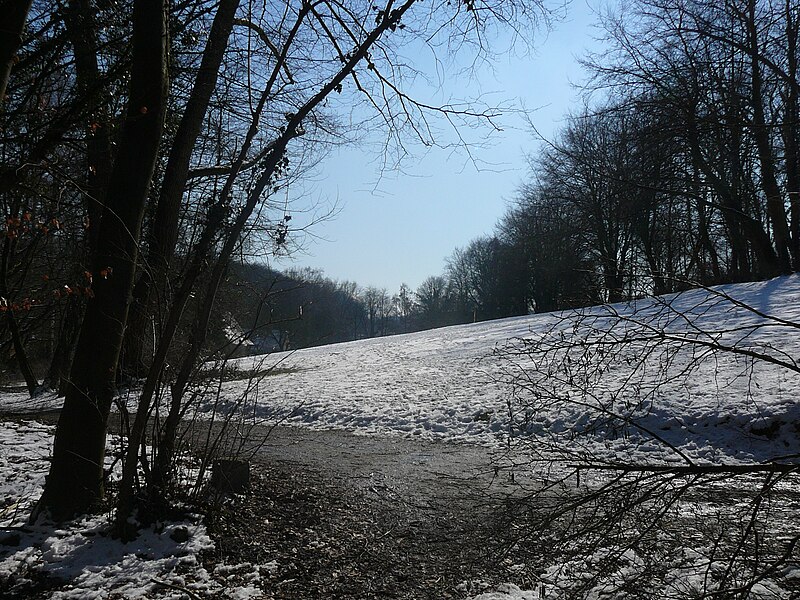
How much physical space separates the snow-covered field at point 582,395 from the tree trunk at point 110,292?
0.38m

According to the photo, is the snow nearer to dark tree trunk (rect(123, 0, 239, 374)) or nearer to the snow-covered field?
the snow-covered field

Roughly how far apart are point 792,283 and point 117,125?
18862 millimetres

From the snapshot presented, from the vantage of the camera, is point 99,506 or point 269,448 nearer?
point 99,506

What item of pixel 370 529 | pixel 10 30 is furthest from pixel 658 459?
pixel 10 30

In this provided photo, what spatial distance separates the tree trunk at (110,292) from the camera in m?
4.49

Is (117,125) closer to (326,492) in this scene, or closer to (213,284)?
(213,284)

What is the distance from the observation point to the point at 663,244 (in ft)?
102

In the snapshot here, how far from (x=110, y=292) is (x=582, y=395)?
3.57 meters

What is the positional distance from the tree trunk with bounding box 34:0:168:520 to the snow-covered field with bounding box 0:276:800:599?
378 millimetres

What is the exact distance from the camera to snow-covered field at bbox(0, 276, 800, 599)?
11.7 ft

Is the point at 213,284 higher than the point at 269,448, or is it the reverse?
the point at 213,284

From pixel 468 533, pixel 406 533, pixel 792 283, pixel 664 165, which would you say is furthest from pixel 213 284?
pixel 792 283

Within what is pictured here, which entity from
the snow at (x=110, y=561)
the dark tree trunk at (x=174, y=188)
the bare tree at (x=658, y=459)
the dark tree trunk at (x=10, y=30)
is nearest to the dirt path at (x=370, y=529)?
the snow at (x=110, y=561)

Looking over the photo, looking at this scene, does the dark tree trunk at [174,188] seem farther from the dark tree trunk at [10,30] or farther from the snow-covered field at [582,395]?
the dark tree trunk at [10,30]
